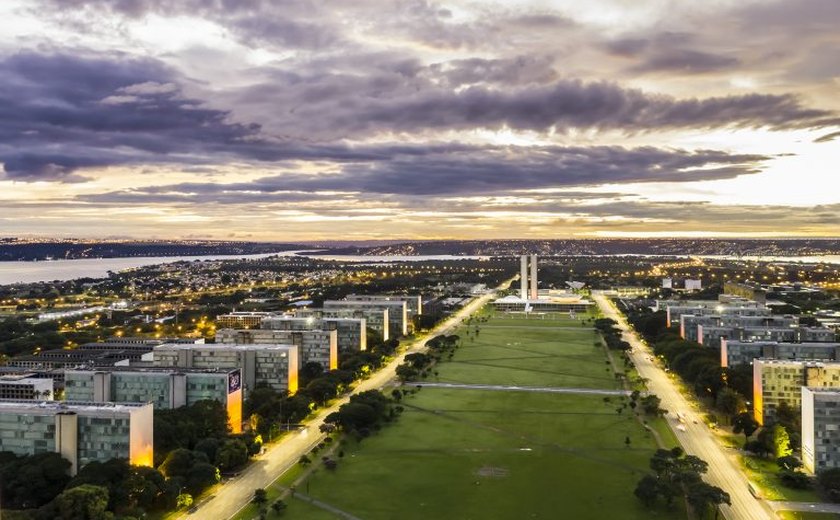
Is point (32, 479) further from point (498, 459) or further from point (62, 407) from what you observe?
point (498, 459)

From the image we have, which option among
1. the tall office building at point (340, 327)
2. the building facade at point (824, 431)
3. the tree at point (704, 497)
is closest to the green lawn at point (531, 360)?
the tall office building at point (340, 327)

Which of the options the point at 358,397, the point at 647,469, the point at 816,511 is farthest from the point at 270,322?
the point at 816,511

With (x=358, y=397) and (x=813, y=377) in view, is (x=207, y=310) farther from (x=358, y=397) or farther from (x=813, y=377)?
(x=813, y=377)

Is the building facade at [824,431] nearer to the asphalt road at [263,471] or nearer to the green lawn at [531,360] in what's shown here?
the green lawn at [531,360]

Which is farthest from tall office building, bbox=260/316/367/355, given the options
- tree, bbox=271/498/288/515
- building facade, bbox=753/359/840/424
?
tree, bbox=271/498/288/515

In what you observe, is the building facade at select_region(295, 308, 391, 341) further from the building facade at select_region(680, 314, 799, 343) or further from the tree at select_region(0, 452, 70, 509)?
the tree at select_region(0, 452, 70, 509)
